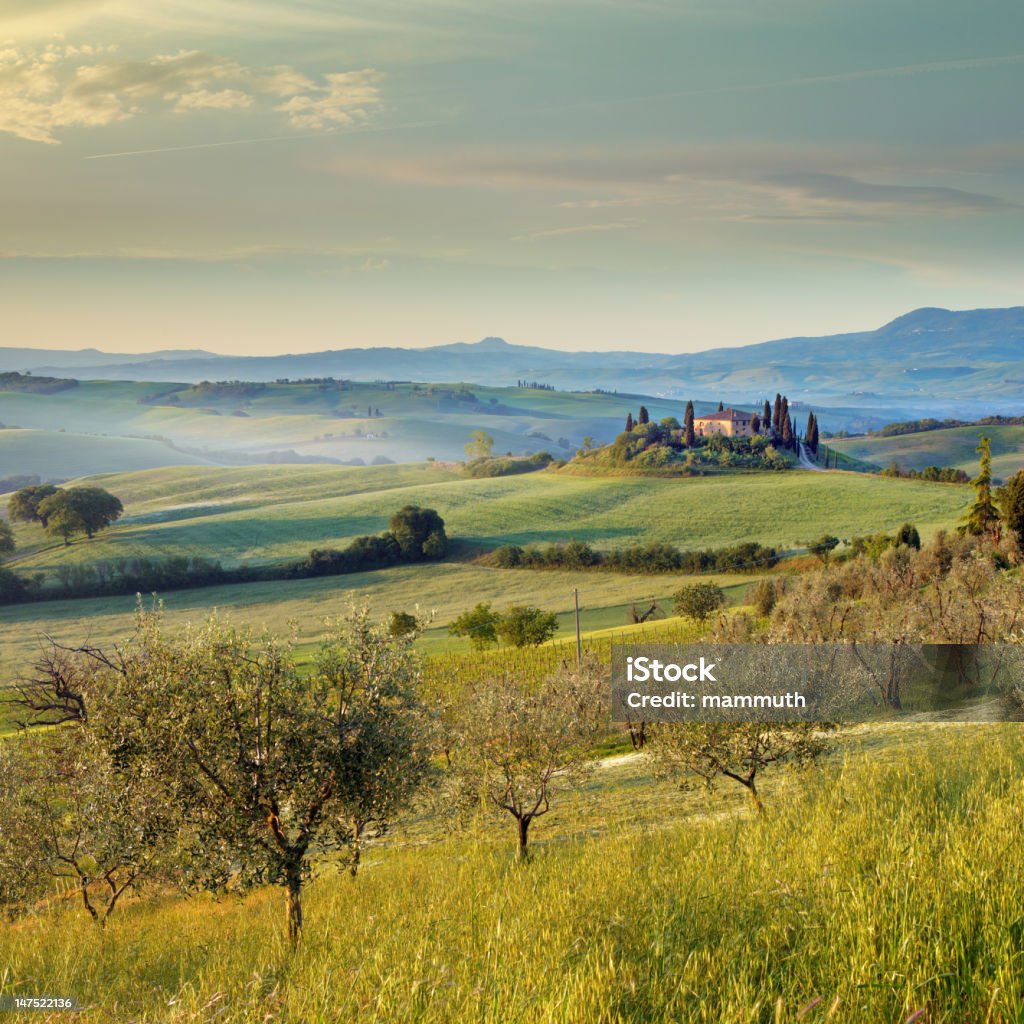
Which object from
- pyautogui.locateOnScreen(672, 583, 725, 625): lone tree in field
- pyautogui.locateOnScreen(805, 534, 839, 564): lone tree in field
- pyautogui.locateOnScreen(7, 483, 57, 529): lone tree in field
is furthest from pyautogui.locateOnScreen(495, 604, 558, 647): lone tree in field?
pyautogui.locateOnScreen(7, 483, 57, 529): lone tree in field

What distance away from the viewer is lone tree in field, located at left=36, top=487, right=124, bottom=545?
17038cm

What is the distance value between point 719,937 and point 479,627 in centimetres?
8611

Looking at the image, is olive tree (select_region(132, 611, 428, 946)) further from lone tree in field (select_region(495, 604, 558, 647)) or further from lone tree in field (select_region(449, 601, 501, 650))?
lone tree in field (select_region(449, 601, 501, 650))

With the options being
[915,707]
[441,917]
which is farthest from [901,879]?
[915,707]

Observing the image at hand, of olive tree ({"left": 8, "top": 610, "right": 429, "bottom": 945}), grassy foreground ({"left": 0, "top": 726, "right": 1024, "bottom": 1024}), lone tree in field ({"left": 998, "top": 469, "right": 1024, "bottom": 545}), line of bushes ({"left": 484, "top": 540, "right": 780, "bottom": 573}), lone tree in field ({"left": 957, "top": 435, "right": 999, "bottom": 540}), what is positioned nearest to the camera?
grassy foreground ({"left": 0, "top": 726, "right": 1024, "bottom": 1024})

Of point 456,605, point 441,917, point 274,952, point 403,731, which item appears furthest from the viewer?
point 456,605

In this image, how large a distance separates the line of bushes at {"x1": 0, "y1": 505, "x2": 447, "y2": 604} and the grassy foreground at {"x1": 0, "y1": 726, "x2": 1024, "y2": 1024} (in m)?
137

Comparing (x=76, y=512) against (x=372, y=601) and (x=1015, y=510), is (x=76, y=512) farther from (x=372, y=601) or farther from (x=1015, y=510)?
(x=1015, y=510)

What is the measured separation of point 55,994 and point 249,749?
26.1 ft

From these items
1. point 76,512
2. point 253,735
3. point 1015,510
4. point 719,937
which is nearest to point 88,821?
point 253,735

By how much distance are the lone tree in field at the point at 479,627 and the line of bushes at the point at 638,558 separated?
1938 inches

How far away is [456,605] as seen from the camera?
409ft

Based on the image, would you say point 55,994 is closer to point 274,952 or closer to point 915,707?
point 274,952

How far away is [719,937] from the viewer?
8.71 metres
